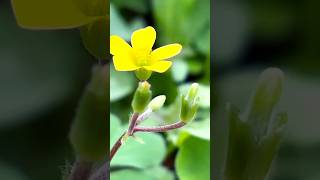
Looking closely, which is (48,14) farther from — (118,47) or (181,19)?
(181,19)

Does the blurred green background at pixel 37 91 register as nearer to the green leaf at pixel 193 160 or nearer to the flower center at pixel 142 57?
the flower center at pixel 142 57

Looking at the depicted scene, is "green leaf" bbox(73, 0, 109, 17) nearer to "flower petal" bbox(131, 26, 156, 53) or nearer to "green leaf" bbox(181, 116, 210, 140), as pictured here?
"flower petal" bbox(131, 26, 156, 53)

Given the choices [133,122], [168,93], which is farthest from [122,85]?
[133,122]

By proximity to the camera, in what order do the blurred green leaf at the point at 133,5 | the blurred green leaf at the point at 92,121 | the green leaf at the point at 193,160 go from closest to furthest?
the blurred green leaf at the point at 92,121, the green leaf at the point at 193,160, the blurred green leaf at the point at 133,5

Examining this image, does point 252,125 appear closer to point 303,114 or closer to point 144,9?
point 303,114

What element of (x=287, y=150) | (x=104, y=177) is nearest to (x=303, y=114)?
(x=287, y=150)

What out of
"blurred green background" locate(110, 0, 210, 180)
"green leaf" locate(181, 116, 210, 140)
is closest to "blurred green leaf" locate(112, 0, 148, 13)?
"blurred green background" locate(110, 0, 210, 180)

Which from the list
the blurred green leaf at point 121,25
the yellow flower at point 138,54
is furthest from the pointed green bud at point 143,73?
the blurred green leaf at point 121,25
